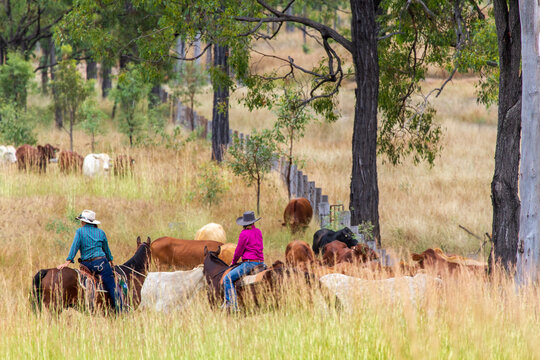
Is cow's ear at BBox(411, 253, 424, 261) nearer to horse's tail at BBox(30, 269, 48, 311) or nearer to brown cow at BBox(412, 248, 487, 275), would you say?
brown cow at BBox(412, 248, 487, 275)

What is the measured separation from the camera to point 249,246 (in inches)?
352

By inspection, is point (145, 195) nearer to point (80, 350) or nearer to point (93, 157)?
point (93, 157)

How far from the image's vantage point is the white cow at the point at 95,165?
58.7 feet

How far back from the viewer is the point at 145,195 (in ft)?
53.7

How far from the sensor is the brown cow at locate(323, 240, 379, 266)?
10.2m

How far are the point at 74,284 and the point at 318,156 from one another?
53.7ft

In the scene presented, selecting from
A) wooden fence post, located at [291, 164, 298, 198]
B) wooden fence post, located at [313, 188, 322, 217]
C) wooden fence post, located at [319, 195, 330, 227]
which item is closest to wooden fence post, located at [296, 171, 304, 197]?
wooden fence post, located at [291, 164, 298, 198]

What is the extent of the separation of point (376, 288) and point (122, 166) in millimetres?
12287

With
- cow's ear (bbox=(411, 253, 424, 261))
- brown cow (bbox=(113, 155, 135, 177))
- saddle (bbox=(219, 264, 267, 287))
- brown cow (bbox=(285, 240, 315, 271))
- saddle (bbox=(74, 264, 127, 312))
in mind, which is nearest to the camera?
saddle (bbox=(74, 264, 127, 312))

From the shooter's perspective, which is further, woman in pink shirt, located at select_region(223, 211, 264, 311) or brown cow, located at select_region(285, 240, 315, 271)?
brown cow, located at select_region(285, 240, 315, 271)

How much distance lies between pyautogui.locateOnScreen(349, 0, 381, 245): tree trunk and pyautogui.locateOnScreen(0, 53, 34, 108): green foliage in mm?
19454

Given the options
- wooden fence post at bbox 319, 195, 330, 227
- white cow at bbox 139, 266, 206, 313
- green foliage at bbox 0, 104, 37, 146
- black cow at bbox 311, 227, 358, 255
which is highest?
green foliage at bbox 0, 104, 37, 146

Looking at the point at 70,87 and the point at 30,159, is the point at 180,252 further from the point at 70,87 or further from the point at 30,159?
the point at 70,87

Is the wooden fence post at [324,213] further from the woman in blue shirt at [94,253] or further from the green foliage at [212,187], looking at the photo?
the woman in blue shirt at [94,253]
